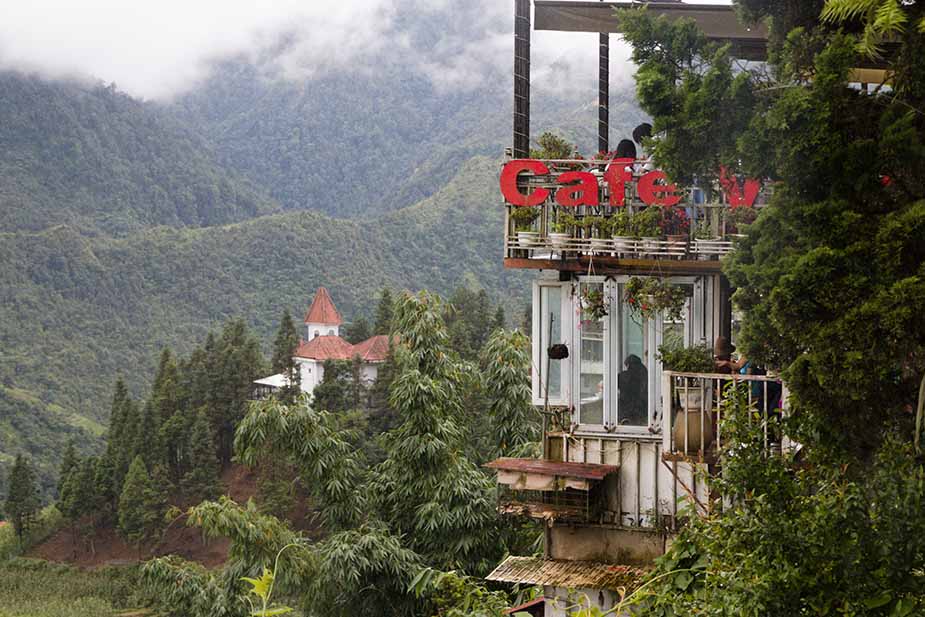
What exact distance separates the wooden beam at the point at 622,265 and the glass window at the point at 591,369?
8.3 inches

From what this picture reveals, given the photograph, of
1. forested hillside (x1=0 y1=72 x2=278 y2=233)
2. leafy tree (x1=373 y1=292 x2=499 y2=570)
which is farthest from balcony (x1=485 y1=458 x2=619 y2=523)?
forested hillside (x1=0 y1=72 x2=278 y2=233)

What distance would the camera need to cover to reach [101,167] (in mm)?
119188

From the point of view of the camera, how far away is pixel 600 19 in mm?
8805

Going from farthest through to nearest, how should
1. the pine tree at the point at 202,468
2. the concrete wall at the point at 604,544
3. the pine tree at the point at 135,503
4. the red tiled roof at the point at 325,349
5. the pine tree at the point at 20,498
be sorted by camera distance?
the red tiled roof at the point at 325,349 → the pine tree at the point at 20,498 → the pine tree at the point at 202,468 → the pine tree at the point at 135,503 → the concrete wall at the point at 604,544

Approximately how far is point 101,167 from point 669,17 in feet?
388

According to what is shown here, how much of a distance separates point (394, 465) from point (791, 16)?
1179cm

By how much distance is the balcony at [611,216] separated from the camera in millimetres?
8547

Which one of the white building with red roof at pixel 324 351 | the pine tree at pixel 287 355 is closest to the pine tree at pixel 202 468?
the pine tree at pixel 287 355

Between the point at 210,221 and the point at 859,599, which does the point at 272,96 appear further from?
the point at 859,599

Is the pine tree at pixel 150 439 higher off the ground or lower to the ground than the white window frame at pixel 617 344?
lower

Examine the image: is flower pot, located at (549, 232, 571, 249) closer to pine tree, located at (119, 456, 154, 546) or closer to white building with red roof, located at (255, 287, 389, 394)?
white building with red roof, located at (255, 287, 389, 394)

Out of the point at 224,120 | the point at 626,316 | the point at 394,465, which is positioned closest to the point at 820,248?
the point at 626,316

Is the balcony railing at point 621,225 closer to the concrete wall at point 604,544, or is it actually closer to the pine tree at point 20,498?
the concrete wall at point 604,544

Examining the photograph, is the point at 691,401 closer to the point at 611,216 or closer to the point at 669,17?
the point at 611,216
